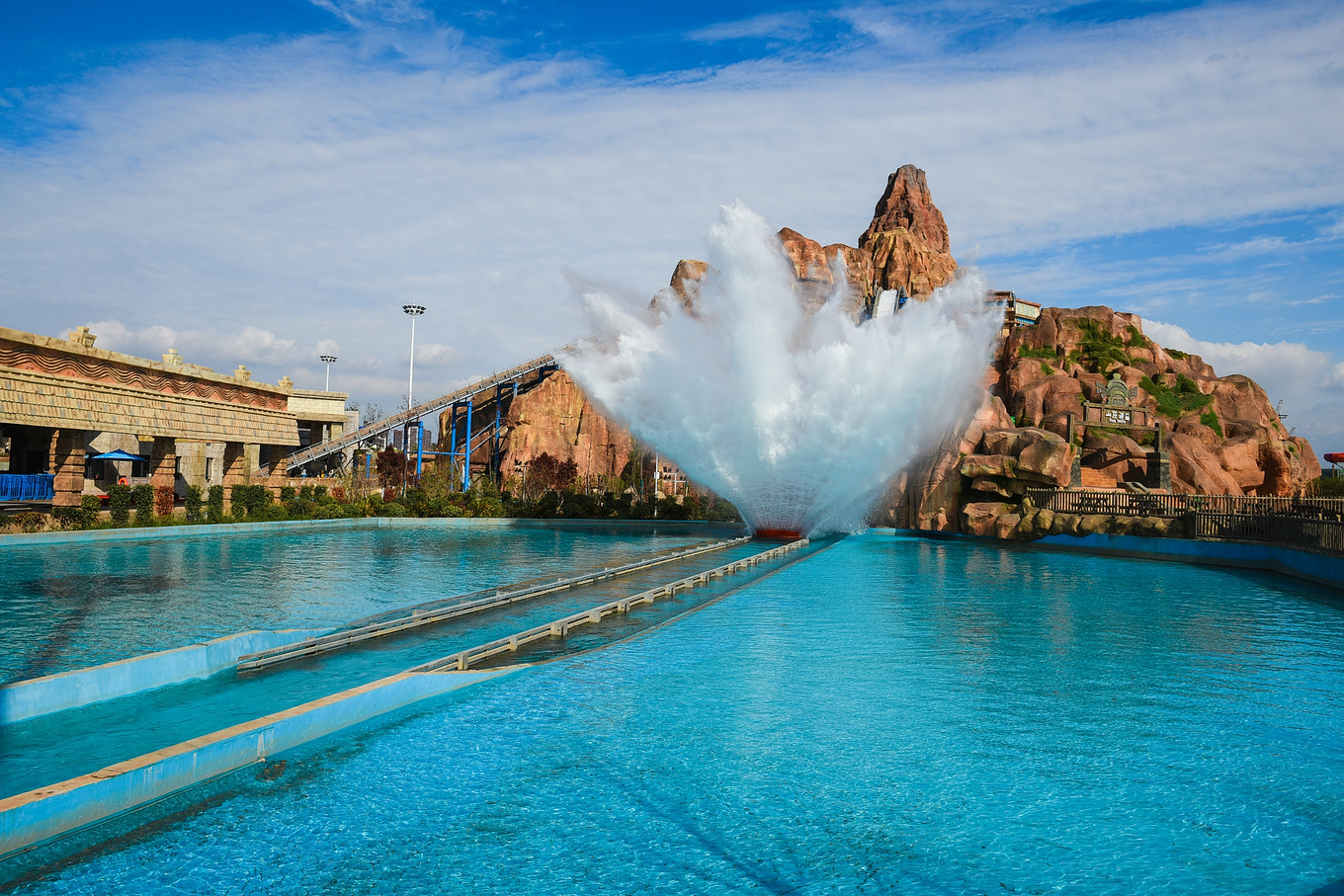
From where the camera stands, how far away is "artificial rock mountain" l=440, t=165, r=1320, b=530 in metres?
30.3

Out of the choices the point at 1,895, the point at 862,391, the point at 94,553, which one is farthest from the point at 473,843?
the point at 862,391

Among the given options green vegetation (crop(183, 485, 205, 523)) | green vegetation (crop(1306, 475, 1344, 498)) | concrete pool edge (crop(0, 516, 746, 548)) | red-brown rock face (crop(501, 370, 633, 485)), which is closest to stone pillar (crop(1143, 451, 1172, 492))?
green vegetation (crop(1306, 475, 1344, 498))

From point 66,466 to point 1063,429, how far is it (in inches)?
1322

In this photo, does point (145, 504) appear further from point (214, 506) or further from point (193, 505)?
point (214, 506)

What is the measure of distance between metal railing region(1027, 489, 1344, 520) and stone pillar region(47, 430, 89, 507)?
95.9ft

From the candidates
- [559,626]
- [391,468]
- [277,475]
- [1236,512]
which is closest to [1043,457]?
[1236,512]

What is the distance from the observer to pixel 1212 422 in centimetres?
3697

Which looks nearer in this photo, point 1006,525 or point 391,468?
point 1006,525

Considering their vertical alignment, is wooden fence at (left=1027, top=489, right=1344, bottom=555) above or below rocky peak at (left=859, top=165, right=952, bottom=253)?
below

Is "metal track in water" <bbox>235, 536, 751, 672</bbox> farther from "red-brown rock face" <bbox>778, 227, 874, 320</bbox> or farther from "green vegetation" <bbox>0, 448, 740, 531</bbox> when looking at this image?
"red-brown rock face" <bbox>778, 227, 874, 320</bbox>

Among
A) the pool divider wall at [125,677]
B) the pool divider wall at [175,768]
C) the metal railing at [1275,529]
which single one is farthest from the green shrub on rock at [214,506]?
the metal railing at [1275,529]

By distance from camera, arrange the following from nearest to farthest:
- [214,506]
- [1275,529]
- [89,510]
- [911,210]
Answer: [1275,529] < [89,510] < [214,506] < [911,210]

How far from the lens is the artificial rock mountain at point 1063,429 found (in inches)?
1192

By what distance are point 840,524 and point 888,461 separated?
6328 mm
